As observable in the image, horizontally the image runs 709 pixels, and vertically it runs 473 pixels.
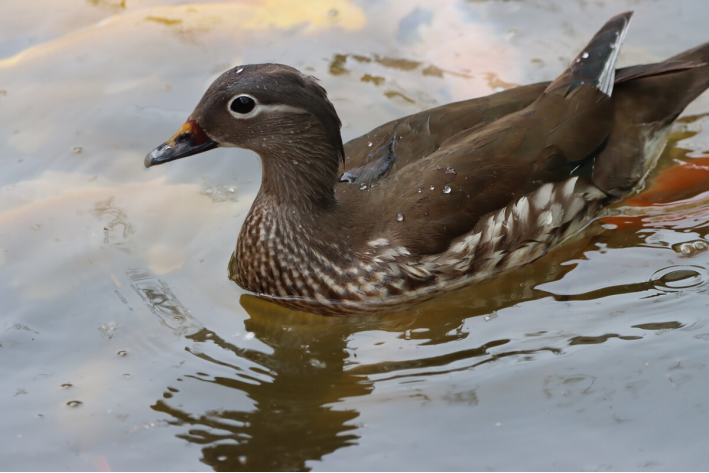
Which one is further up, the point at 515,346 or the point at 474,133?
the point at 474,133

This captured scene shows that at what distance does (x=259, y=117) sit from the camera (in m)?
4.14

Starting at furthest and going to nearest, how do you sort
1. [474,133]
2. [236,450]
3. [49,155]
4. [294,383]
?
[49,155]
[474,133]
[294,383]
[236,450]

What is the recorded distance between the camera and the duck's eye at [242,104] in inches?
158

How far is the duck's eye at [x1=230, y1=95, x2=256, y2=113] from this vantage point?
13.2 feet

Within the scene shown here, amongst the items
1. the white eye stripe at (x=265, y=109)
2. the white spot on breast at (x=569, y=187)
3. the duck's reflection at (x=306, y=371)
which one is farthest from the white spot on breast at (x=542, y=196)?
the white eye stripe at (x=265, y=109)

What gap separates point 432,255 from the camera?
4254mm

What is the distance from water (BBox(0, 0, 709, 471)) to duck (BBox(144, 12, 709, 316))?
0.20 metres

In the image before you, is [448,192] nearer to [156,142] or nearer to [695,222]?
[695,222]

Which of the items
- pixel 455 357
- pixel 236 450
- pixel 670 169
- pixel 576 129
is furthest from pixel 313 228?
pixel 670 169

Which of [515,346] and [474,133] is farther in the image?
[474,133]

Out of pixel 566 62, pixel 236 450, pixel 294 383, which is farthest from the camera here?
pixel 566 62

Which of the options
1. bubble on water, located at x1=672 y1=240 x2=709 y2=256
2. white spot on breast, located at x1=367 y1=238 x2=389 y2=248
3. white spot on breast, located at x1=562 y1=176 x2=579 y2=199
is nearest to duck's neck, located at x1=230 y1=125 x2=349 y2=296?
white spot on breast, located at x1=367 y1=238 x2=389 y2=248

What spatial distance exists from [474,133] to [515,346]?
4.11 feet

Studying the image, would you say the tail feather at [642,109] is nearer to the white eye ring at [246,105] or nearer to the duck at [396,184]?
the duck at [396,184]
